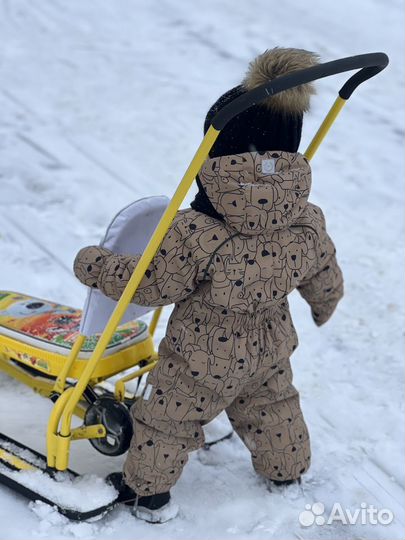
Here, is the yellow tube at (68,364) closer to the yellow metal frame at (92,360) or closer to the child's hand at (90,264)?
the yellow metal frame at (92,360)

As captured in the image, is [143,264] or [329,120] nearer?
[143,264]

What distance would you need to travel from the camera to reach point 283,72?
2314 millimetres

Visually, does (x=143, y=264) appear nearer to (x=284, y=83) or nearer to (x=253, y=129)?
(x=253, y=129)

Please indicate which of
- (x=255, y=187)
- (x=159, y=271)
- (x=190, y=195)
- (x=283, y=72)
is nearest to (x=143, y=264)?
(x=159, y=271)

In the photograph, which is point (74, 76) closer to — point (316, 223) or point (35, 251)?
point (35, 251)

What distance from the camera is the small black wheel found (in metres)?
2.76

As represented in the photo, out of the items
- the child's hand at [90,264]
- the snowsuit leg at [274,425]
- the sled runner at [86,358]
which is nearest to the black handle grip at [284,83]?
the sled runner at [86,358]

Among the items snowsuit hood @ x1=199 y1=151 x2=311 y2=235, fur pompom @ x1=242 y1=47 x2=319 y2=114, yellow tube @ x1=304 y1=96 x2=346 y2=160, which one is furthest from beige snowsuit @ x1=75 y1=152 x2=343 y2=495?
yellow tube @ x1=304 y1=96 x2=346 y2=160

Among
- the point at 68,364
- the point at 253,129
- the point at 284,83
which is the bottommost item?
the point at 68,364

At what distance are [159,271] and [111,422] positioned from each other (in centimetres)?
59

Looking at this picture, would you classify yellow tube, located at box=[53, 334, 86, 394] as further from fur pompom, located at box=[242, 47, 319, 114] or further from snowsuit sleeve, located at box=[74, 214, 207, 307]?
fur pompom, located at box=[242, 47, 319, 114]

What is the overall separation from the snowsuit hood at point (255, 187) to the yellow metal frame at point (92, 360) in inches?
4.6

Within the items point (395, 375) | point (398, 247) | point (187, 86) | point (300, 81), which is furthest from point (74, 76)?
point (300, 81)

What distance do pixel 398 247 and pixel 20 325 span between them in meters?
2.19
